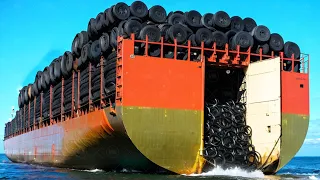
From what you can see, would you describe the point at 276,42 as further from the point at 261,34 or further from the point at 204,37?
the point at 204,37

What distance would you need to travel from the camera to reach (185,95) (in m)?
16.1

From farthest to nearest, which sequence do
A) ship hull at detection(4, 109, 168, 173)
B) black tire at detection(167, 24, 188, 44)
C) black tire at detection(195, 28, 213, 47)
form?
1. black tire at detection(195, 28, 213, 47)
2. black tire at detection(167, 24, 188, 44)
3. ship hull at detection(4, 109, 168, 173)

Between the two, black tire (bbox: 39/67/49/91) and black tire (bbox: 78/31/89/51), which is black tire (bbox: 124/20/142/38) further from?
black tire (bbox: 39/67/49/91)

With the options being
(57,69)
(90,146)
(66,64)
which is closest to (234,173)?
(90,146)

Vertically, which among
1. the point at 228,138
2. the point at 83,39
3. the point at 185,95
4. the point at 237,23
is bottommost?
the point at 228,138

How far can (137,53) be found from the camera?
1662 centimetres

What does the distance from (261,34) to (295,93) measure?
9.74 feet

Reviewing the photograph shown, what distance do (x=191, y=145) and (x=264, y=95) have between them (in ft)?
11.6

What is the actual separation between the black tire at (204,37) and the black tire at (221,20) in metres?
1.50

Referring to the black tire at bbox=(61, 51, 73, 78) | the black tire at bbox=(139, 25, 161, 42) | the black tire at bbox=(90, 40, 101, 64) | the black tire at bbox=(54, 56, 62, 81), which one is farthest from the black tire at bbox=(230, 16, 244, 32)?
the black tire at bbox=(54, 56, 62, 81)

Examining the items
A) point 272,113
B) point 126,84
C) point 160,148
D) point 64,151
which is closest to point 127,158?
point 160,148

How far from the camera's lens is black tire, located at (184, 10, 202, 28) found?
62.1 feet

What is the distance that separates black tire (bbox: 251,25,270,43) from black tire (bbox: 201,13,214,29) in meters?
1.73

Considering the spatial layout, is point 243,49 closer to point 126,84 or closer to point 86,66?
point 126,84
